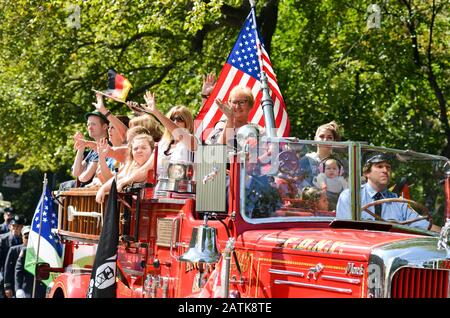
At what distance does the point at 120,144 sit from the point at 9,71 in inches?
356

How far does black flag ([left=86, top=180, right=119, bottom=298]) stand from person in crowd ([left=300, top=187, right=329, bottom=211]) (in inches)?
60.7

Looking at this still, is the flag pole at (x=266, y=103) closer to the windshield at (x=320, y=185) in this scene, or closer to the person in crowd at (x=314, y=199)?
the windshield at (x=320, y=185)

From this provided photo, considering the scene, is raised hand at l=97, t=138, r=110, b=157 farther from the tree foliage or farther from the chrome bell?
the tree foliage

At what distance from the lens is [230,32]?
59.0ft

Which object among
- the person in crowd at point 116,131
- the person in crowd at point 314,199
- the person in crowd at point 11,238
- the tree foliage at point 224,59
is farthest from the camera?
the tree foliage at point 224,59

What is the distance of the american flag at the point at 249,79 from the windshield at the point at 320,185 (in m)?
3.56

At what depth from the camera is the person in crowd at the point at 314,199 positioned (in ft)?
22.7

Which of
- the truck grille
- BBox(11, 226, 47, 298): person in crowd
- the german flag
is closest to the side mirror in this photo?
the german flag

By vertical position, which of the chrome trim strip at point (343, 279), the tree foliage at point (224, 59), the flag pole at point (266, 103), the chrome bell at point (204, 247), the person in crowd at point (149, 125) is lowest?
the chrome trim strip at point (343, 279)

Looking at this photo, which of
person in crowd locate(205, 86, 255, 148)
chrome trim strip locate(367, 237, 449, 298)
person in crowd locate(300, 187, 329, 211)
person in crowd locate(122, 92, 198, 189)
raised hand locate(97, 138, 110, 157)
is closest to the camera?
chrome trim strip locate(367, 237, 449, 298)

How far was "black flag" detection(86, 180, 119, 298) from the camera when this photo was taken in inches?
286

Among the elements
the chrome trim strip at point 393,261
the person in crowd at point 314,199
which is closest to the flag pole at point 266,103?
the person in crowd at point 314,199
